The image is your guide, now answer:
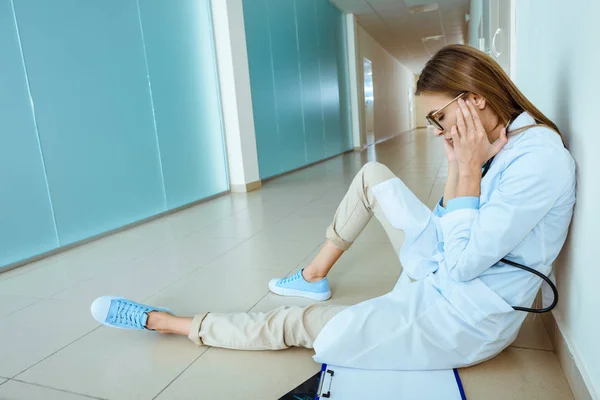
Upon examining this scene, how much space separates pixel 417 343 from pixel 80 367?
1.04m

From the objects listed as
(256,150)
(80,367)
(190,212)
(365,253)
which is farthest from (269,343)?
(256,150)

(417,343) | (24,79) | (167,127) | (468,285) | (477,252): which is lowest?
(417,343)

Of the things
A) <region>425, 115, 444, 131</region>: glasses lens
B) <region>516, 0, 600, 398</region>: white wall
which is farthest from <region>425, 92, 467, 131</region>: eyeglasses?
<region>516, 0, 600, 398</region>: white wall

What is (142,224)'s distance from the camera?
3.51 meters

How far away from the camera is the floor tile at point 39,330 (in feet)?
4.80

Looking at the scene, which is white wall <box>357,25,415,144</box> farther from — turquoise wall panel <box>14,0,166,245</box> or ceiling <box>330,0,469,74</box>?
turquoise wall panel <box>14,0,166,245</box>

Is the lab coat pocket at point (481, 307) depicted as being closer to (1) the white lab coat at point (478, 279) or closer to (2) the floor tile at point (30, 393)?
(1) the white lab coat at point (478, 279)

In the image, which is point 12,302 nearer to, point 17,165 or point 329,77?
point 17,165

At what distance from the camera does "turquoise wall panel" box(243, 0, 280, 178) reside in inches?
204

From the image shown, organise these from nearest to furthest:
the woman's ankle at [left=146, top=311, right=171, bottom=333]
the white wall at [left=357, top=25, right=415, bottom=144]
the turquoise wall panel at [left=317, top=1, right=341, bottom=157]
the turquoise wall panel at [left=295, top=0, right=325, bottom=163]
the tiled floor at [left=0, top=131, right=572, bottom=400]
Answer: the tiled floor at [left=0, top=131, right=572, bottom=400]
the woman's ankle at [left=146, top=311, right=171, bottom=333]
the turquoise wall panel at [left=295, top=0, right=325, bottom=163]
the turquoise wall panel at [left=317, top=1, right=341, bottom=157]
the white wall at [left=357, top=25, right=415, bottom=144]

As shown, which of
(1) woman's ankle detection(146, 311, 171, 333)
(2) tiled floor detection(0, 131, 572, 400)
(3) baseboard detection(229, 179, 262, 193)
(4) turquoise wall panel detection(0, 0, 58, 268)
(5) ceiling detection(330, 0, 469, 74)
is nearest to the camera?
(2) tiled floor detection(0, 131, 572, 400)

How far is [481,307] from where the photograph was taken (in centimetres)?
103

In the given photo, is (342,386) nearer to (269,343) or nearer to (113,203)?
(269,343)

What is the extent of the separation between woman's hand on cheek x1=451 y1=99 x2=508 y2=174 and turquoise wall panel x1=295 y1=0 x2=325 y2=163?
19.0 feet
